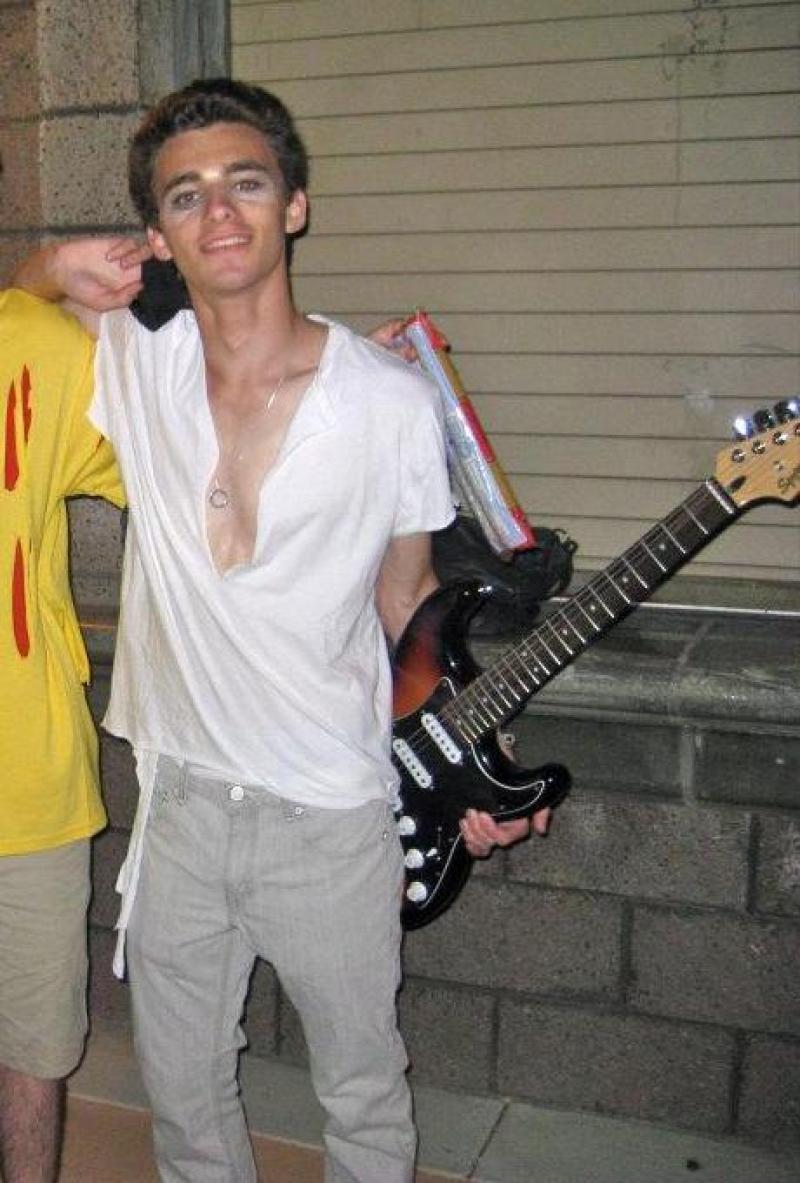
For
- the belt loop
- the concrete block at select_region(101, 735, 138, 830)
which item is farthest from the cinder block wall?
the belt loop

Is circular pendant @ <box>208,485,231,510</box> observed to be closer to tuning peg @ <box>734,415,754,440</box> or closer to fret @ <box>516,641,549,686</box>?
fret @ <box>516,641,549,686</box>

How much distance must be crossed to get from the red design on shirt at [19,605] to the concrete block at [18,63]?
1.75 m

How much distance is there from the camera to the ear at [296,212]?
258 centimetres

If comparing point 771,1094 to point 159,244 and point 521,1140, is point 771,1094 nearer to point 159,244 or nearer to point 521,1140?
point 521,1140

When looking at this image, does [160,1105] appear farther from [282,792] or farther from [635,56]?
[635,56]

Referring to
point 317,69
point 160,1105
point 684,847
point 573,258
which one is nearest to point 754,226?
point 573,258

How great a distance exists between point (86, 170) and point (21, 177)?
21 cm

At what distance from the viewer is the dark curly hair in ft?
8.28

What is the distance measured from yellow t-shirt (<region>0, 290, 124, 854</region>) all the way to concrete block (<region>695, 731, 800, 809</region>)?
145 centimetres

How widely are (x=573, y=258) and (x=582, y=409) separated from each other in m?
0.41

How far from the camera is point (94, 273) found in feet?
8.93

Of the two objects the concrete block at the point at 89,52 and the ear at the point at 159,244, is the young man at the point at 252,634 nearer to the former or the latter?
the ear at the point at 159,244

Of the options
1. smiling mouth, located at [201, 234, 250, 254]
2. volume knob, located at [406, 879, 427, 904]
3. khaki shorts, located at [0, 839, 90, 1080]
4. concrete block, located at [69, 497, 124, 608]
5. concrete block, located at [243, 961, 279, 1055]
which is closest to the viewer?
smiling mouth, located at [201, 234, 250, 254]

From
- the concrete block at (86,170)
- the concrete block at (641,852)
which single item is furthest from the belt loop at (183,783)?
the concrete block at (86,170)
